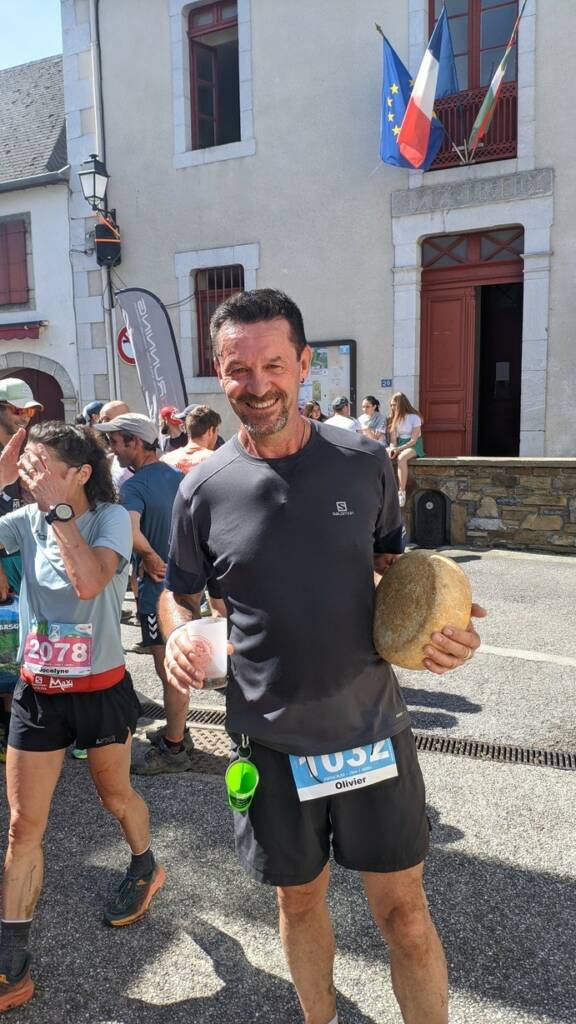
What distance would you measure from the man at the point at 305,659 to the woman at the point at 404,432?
8367 mm

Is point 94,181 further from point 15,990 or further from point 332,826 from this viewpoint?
point 332,826

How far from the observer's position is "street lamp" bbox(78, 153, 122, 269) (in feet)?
42.1

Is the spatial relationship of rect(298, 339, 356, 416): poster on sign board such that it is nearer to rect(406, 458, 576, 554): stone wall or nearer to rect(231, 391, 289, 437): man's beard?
rect(406, 458, 576, 554): stone wall

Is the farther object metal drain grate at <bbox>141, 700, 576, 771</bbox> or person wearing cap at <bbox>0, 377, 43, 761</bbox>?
person wearing cap at <bbox>0, 377, 43, 761</bbox>

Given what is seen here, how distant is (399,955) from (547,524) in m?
8.26

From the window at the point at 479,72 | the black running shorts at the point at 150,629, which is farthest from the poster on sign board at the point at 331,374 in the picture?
the black running shorts at the point at 150,629

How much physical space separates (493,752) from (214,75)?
517 inches

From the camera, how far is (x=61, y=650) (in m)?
2.57

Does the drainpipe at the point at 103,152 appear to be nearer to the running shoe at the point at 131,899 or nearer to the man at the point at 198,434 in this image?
the man at the point at 198,434

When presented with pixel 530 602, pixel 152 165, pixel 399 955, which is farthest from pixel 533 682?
pixel 152 165

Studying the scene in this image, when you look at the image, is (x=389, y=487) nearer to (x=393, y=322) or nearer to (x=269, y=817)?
(x=269, y=817)

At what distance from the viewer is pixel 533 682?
5.05 m

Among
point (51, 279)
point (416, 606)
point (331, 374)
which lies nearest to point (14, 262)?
point (51, 279)

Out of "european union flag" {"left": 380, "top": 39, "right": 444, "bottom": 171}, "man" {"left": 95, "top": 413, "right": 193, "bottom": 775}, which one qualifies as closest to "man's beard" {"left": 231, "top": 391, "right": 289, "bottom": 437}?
"man" {"left": 95, "top": 413, "right": 193, "bottom": 775}
